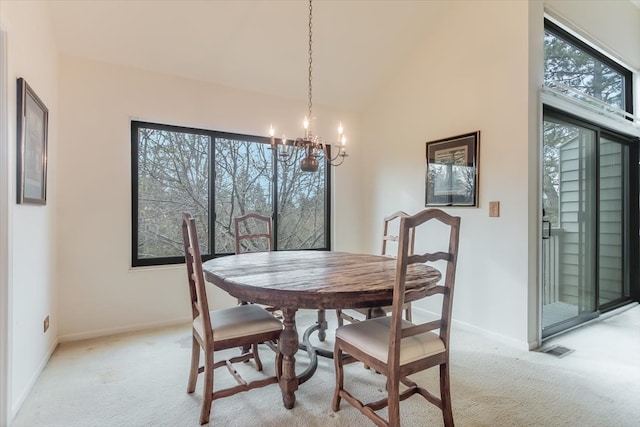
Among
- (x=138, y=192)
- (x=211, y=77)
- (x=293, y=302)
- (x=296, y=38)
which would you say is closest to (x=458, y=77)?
(x=296, y=38)

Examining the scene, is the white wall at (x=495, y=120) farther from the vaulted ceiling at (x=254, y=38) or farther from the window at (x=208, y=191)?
the window at (x=208, y=191)

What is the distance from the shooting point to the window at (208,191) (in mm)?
3152

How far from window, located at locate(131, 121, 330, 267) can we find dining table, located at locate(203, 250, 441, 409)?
4.11 feet

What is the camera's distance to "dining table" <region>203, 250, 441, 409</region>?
1.47 m

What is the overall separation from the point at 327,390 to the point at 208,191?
2329 millimetres

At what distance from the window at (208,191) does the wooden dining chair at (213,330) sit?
1.49 m

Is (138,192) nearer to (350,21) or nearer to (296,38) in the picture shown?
(296,38)

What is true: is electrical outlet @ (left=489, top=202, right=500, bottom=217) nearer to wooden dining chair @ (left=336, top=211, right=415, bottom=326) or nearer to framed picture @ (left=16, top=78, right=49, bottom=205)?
wooden dining chair @ (left=336, top=211, right=415, bottom=326)

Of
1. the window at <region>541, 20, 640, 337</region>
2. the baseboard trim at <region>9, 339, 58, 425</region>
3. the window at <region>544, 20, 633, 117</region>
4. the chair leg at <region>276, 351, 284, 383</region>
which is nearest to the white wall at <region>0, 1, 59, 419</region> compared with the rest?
the baseboard trim at <region>9, 339, 58, 425</region>

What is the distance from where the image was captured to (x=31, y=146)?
204 cm

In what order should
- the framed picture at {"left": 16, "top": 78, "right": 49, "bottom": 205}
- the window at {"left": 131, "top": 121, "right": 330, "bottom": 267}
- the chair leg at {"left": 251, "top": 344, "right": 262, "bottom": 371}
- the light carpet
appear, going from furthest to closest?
the window at {"left": 131, "top": 121, "right": 330, "bottom": 267} → the chair leg at {"left": 251, "top": 344, "right": 262, "bottom": 371} → the framed picture at {"left": 16, "top": 78, "right": 49, "bottom": 205} → the light carpet

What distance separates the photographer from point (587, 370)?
2283mm

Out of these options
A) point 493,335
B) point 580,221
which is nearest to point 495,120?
point 580,221

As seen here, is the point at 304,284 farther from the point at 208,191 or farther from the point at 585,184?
the point at 585,184
